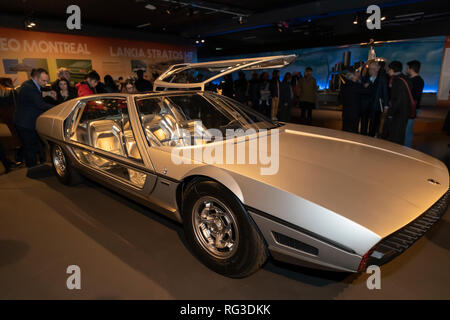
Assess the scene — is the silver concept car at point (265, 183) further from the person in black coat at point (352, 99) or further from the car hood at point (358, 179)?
the person in black coat at point (352, 99)

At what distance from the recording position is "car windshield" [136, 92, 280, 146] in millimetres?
2574

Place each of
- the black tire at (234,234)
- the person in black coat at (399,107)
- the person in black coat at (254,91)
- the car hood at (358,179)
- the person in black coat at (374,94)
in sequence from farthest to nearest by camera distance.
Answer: the person in black coat at (254,91) → the person in black coat at (374,94) → the person in black coat at (399,107) → the black tire at (234,234) → the car hood at (358,179)

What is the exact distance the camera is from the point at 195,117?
295 cm

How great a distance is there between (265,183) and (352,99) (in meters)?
3.87

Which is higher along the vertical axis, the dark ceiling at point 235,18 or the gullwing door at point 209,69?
the dark ceiling at point 235,18

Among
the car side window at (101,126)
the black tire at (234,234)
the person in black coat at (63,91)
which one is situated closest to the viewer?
the black tire at (234,234)

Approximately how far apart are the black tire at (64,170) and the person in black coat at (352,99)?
4.32 meters

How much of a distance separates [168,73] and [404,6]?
315 inches

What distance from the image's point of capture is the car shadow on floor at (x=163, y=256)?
178 centimetres

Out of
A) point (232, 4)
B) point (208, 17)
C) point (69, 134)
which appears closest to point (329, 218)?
point (69, 134)

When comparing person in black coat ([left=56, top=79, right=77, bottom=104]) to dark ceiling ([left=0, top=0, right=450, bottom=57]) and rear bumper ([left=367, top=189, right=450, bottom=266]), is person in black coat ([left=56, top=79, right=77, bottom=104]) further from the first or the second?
rear bumper ([left=367, top=189, right=450, bottom=266])

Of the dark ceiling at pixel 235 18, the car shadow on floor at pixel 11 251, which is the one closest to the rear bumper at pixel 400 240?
the car shadow on floor at pixel 11 251

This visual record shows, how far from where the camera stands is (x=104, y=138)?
3141 mm
